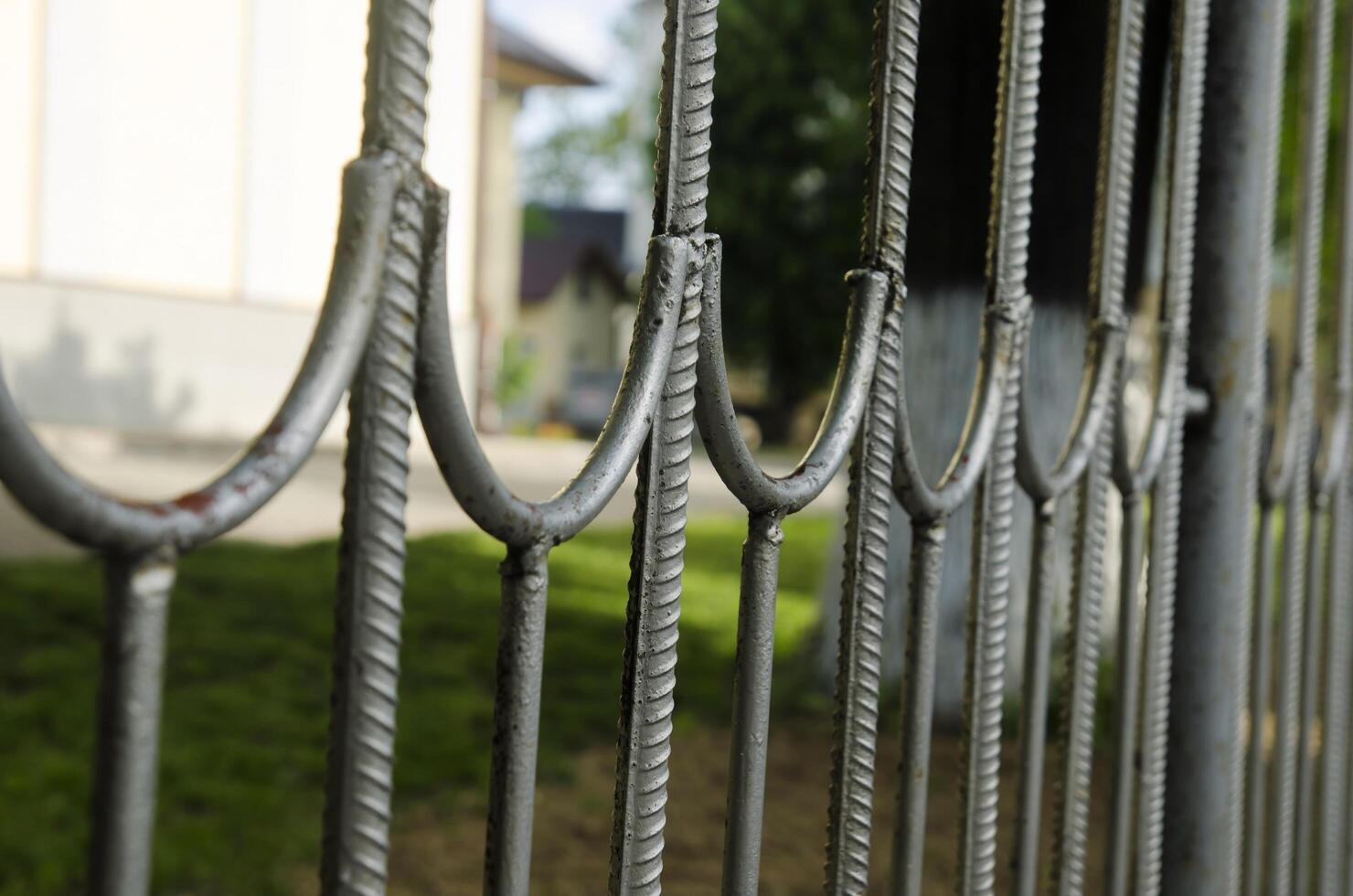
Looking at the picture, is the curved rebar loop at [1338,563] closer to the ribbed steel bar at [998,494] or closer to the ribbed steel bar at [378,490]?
the ribbed steel bar at [998,494]

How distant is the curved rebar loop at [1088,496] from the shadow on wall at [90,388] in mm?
12422

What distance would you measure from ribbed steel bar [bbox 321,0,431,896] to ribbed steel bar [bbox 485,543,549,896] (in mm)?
95

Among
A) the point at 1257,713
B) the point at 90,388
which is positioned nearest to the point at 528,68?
the point at 90,388

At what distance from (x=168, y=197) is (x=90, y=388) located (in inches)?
78.7

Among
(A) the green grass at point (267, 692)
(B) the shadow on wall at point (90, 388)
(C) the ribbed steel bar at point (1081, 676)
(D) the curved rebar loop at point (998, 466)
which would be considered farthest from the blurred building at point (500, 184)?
(D) the curved rebar loop at point (998, 466)

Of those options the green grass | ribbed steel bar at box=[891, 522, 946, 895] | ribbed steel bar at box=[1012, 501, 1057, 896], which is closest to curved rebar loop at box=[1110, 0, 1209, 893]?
ribbed steel bar at box=[1012, 501, 1057, 896]

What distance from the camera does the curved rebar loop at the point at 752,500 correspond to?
32.8 inches

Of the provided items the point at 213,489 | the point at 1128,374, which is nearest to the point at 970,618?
the point at 1128,374

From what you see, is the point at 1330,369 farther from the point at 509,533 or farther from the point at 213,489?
the point at 213,489

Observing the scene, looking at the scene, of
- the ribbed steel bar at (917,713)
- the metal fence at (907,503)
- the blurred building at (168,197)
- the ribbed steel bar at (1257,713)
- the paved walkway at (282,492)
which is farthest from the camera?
the blurred building at (168,197)

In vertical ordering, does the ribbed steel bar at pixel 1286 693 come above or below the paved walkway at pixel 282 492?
above

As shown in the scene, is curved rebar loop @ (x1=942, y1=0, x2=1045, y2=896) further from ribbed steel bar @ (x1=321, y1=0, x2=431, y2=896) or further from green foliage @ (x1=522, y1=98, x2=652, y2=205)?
green foliage @ (x1=522, y1=98, x2=652, y2=205)

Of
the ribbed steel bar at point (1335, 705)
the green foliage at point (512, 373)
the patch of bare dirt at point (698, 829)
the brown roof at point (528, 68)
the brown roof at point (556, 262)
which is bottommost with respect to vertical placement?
the patch of bare dirt at point (698, 829)

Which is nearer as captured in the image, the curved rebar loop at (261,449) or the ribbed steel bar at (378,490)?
the curved rebar loop at (261,449)
